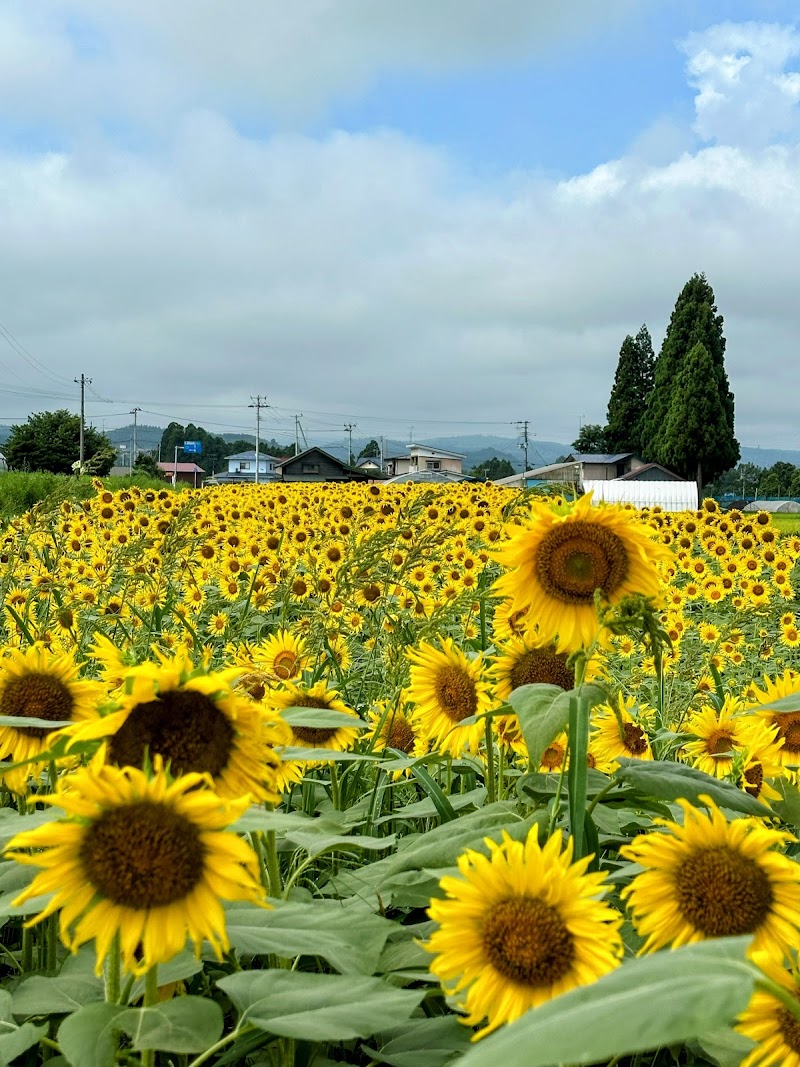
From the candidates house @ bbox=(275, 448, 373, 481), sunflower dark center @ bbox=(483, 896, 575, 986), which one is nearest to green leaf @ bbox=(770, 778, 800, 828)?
sunflower dark center @ bbox=(483, 896, 575, 986)

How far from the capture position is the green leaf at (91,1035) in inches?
34.6

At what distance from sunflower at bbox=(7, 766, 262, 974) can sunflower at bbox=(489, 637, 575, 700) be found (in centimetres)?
86

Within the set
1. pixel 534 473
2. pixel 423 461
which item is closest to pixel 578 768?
pixel 534 473

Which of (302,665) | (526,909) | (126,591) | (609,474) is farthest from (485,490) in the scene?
(609,474)

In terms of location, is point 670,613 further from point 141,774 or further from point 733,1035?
point 141,774

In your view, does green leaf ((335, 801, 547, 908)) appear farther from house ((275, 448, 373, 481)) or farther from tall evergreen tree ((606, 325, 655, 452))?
house ((275, 448, 373, 481))

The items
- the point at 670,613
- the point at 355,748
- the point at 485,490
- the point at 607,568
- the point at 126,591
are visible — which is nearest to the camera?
the point at 607,568

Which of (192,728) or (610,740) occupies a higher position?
(192,728)

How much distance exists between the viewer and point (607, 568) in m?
1.44

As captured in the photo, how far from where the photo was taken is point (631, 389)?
54750mm

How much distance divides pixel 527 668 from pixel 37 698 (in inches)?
31.0

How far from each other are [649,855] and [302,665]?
4.60 ft

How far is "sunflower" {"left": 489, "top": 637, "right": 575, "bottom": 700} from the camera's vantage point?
1.65 meters

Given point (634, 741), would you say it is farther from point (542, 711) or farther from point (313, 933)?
point (313, 933)
